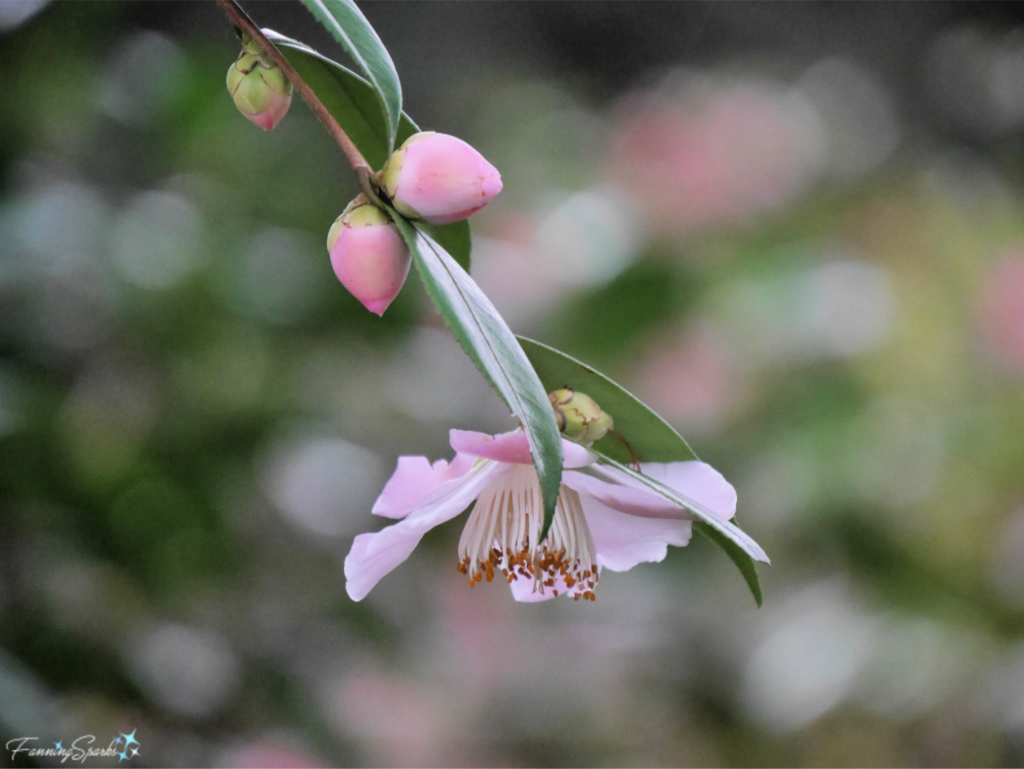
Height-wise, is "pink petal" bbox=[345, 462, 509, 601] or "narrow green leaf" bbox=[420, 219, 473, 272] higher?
"narrow green leaf" bbox=[420, 219, 473, 272]

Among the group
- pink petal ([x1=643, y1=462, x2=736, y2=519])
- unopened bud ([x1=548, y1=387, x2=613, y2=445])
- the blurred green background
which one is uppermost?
unopened bud ([x1=548, y1=387, x2=613, y2=445])

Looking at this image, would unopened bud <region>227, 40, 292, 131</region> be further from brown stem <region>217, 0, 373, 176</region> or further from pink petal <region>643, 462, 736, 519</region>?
pink petal <region>643, 462, 736, 519</region>

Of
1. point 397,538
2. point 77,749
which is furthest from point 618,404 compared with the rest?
point 77,749

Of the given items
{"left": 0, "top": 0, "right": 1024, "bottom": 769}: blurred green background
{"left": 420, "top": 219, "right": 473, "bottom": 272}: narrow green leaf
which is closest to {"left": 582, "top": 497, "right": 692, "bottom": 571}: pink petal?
{"left": 420, "top": 219, "right": 473, "bottom": 272}: narrow green leaf

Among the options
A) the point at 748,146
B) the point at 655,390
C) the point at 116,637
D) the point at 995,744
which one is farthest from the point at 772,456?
the point at 116,637

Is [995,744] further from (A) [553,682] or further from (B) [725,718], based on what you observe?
(A) [553,682]

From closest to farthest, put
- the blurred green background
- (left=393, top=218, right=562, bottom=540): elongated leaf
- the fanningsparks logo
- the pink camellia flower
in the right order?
(left=393, top=218, right=562, bottom=540): elongated leaf → the pink camellia flower → the fanningsparks logo → the blurred green background

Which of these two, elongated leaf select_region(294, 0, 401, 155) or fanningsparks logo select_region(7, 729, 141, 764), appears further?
fanningsparks logo select_region(7, 729, 141, 764)
